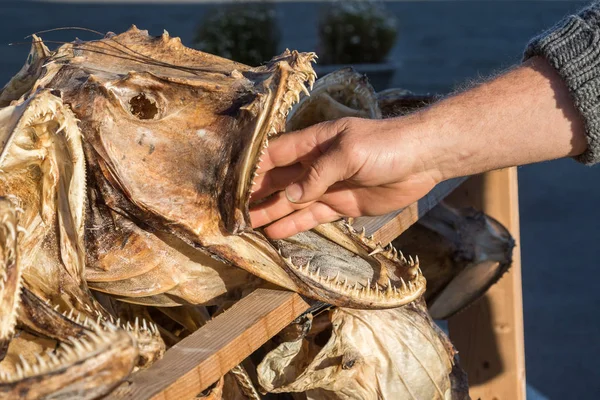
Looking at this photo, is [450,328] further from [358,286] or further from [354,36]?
[354,36]

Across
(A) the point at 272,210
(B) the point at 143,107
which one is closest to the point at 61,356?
(B) the point at 143,107

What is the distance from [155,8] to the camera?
1556 cm

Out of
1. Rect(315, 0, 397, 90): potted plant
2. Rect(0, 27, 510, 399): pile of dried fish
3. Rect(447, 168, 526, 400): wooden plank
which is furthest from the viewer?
Rect(315, 0, 397, 90): potted plant

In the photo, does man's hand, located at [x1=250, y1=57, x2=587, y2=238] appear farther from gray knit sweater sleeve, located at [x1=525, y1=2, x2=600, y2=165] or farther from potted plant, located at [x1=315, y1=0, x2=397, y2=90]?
potted plant, located at [x1=315, y1=0, x2=397, y2=90]

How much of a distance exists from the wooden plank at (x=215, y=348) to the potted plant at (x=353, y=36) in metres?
5.54

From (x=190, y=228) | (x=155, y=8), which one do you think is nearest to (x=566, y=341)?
(x=190, y=228)

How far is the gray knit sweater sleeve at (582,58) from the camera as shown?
8.86ft

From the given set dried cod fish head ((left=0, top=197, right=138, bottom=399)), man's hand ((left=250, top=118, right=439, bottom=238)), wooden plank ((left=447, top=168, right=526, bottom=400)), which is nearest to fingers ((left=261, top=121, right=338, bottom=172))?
man's hand ((left=250, top=118, right=439, bottom=238))

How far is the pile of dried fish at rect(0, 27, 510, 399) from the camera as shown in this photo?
2088mm

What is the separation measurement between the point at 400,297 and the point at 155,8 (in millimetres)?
13803

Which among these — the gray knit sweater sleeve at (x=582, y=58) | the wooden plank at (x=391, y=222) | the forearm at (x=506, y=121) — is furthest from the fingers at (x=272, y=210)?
the gray knit sweater sleeve at (x=582, y=58)

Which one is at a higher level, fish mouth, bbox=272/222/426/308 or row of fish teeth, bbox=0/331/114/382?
row of fish teeth, bbox=0/331/114/382

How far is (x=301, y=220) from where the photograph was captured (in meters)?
2.65

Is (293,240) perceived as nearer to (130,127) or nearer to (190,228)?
(190,228)
